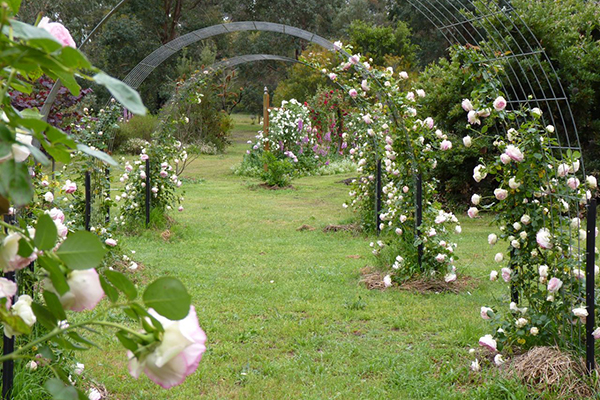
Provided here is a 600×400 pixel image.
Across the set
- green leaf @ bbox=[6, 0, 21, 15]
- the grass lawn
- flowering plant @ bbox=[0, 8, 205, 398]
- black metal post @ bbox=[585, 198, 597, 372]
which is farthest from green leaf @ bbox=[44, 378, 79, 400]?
black metal post @ bbox=[585, 198, 597, 372]

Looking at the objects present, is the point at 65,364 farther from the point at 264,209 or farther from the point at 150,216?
the point at 264,209

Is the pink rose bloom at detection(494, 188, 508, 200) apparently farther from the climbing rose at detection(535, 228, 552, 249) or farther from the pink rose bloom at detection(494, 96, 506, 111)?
the pink rose bloom at detection(494, 96, 506, 111)

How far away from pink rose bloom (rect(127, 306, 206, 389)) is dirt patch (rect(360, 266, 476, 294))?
4.04m

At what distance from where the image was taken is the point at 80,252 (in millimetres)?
563

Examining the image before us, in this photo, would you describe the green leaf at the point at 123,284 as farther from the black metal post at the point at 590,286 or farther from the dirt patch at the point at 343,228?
the dirt patch at the point at 343,228

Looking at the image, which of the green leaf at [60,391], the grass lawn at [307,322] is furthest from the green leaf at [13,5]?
the grass lawn at [307,322]

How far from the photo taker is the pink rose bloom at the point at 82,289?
0.60 metres

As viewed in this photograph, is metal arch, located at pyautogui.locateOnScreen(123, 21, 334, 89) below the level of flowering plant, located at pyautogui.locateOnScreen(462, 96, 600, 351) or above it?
above

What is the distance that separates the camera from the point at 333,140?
14664mm

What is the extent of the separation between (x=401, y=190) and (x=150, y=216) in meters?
3.03

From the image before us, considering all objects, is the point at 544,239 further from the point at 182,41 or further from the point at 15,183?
the point at 182,41

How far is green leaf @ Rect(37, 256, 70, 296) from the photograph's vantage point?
58 centimetres

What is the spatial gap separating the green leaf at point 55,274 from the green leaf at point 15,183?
78 mm

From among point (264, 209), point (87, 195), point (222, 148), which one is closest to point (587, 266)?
point (87, 195)
